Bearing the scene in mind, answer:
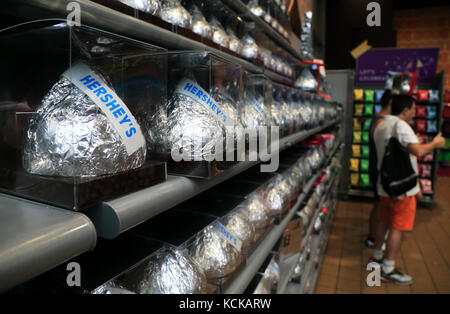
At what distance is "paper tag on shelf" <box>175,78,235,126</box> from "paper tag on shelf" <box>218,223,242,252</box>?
0.33m

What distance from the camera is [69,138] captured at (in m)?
0.53

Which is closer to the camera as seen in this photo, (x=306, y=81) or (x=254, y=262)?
(x=254, y=262)

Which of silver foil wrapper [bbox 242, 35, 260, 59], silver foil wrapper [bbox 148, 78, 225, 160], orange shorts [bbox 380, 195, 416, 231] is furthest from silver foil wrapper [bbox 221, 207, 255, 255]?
orange shorts [bbox 380, 195, 416, 231]

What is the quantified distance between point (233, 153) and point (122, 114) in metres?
0.35

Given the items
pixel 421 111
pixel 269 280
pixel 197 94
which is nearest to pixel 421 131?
pixel 421 111

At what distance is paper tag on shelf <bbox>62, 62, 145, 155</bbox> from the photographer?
0.57m

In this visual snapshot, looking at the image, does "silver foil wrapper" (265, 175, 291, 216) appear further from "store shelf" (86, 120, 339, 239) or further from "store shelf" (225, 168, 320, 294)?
"store shelf" (86, 120, 339, 239)

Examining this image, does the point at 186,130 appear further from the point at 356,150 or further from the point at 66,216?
the point at 356,150

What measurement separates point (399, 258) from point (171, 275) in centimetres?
324

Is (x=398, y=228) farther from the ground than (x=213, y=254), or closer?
closer
